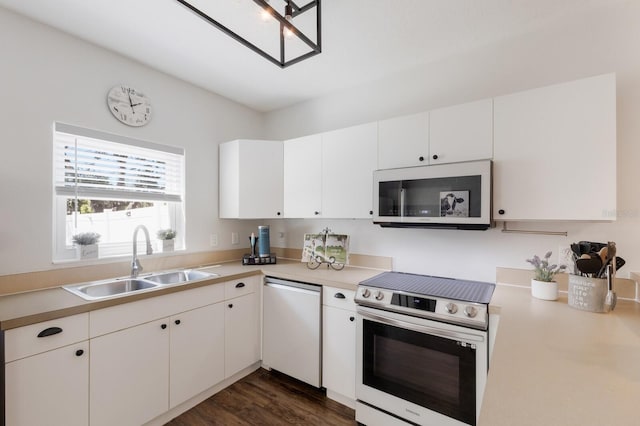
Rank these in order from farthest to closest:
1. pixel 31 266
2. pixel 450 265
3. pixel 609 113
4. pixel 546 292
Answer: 1. pixel 450 265
2. pixel 31 266
3. pixel 546 292
4. pixel 609 113

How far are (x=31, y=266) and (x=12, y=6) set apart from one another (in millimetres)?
1510

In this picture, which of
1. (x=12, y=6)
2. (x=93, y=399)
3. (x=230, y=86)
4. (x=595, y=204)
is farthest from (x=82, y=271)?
(x=595, y=204)

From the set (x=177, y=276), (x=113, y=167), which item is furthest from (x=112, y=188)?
(x=177, y=276)

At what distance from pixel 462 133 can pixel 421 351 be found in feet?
4.48

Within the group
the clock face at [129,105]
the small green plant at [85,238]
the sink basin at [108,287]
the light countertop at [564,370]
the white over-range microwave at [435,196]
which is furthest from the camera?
the clock face at [129,105]

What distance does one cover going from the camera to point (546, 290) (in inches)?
63.5

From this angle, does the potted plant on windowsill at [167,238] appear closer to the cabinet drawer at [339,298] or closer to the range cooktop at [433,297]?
the cabinet drawer at [339,298]

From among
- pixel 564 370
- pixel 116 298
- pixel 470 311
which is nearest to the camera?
pixel 564 370

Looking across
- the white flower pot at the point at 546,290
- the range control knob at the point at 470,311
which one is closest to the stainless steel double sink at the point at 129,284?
the range control knob at the point at 470,311

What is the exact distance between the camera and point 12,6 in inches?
64.3

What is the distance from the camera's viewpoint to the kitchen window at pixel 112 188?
1886 mm

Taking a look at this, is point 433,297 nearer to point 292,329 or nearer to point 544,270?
point 544,270

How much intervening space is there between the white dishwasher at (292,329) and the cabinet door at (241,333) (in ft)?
0.28

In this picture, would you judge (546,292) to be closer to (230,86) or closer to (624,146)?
(624,146)
